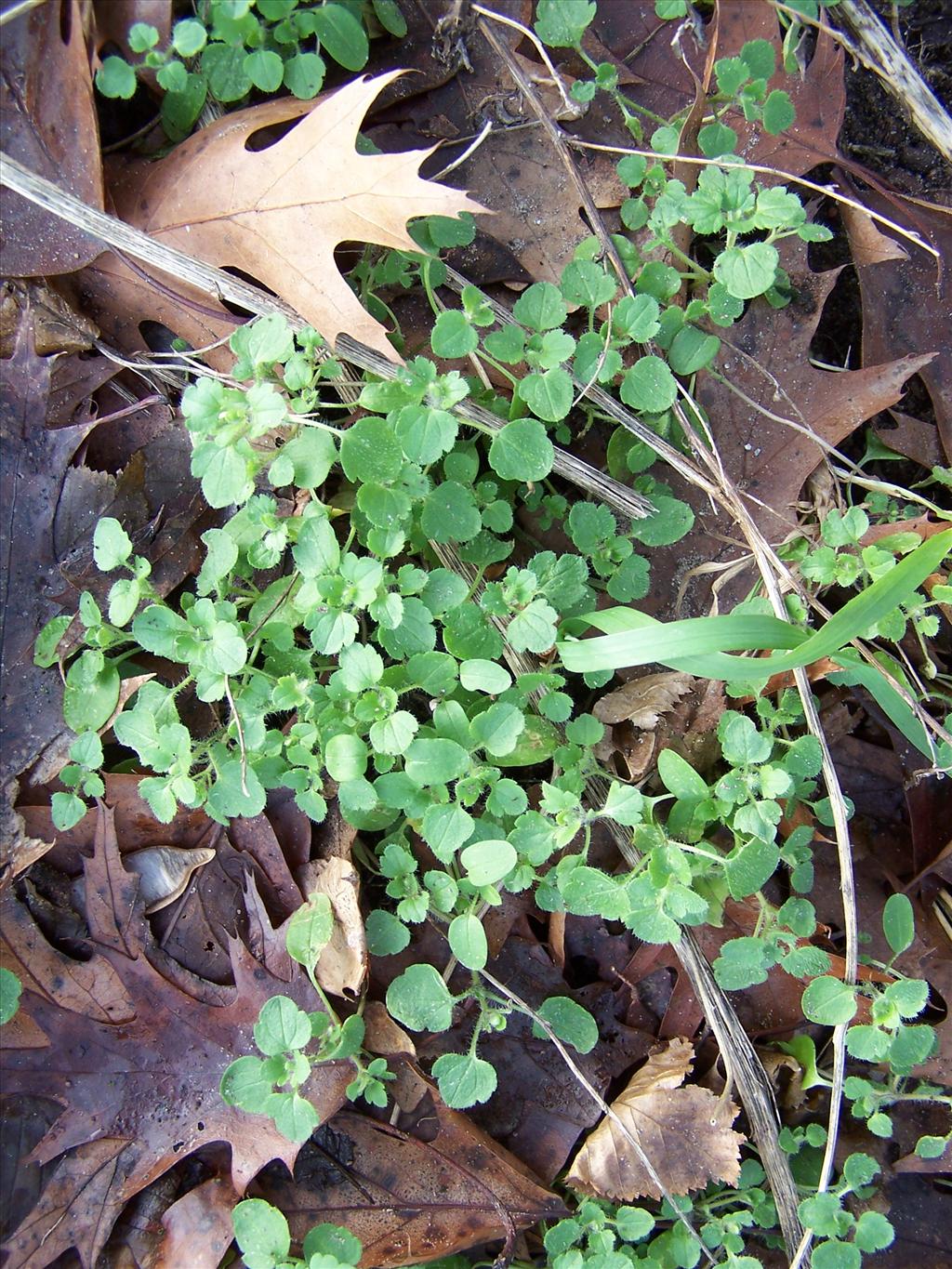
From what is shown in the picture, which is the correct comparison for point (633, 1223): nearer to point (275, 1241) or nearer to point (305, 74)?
point (275, 1241)

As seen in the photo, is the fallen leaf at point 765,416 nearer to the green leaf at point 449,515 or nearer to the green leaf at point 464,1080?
the green leaf at point 449,515

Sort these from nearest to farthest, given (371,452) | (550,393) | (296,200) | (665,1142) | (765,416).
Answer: (371,452) → (550,393) → (296,200) → (665,1142) → (765,416)

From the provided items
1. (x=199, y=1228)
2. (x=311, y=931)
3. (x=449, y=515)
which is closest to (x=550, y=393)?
(x=449, y=515)

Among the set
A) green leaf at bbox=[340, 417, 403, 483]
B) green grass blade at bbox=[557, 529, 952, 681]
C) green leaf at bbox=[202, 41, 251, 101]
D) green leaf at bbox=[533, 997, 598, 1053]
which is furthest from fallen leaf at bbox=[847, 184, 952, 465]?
green leaf at bbox=[533, 997, 598, 1053]

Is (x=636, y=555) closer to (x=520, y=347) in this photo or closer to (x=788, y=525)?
(x=788, y=525)

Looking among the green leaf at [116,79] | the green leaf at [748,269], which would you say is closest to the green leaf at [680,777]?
→ the green leaf at [748,269]

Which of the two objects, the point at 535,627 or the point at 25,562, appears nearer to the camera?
the point at 535,627

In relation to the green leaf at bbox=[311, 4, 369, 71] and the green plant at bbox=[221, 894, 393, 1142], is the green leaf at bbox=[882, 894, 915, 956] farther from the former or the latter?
the green leaf at bbox=[311, 4, 369, 71]
